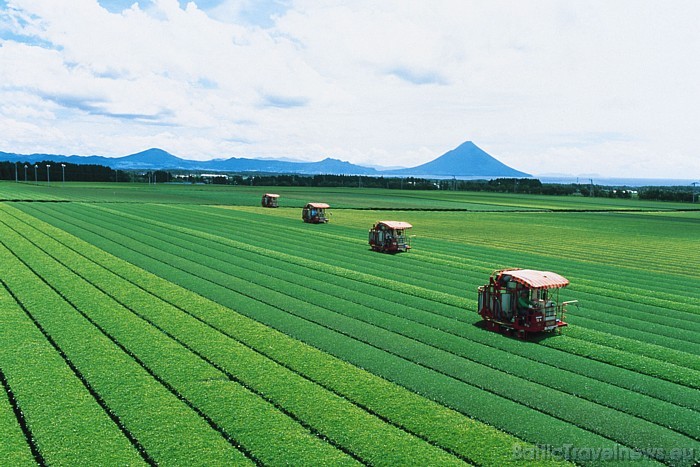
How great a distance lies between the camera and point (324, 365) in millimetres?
17188

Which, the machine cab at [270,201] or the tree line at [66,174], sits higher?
the tree line at [66,174]

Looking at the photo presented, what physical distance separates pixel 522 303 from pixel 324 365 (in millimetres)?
7601

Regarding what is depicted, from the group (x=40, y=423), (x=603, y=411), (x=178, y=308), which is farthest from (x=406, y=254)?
(x=40, y=423)

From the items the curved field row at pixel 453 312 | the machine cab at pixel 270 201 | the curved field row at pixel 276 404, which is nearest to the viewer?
the curved field row at pixel 276 404

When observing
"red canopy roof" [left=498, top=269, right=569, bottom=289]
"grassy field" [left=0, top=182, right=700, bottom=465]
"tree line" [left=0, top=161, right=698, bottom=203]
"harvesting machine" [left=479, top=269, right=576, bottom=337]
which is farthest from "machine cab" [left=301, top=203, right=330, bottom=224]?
"tree line" [left=0, top=161, right=698, bottom=203]

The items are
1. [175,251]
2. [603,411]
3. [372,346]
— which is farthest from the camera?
[175,251]

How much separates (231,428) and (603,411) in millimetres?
8867

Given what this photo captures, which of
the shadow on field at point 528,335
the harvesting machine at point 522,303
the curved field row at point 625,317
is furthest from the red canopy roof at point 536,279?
the curved field row at point 625,317

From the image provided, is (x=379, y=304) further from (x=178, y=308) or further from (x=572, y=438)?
(x=572, y=438)

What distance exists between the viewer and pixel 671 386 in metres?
16.4

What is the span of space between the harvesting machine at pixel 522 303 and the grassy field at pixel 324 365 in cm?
64

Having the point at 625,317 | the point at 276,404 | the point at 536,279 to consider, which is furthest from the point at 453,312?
the point at 276,404

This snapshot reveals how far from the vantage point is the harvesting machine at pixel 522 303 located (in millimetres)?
20281

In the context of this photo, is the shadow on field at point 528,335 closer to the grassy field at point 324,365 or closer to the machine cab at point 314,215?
the grassy field at point 324,365
